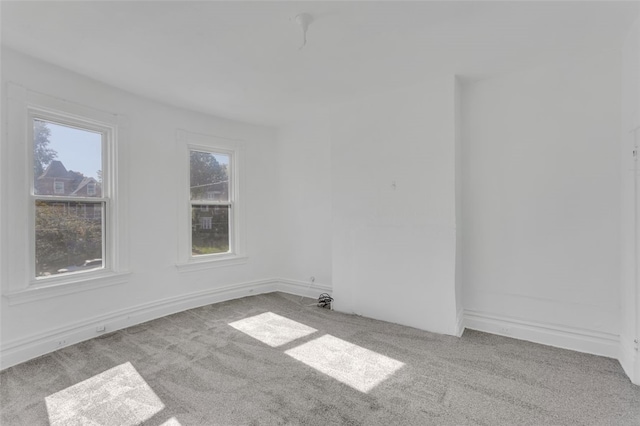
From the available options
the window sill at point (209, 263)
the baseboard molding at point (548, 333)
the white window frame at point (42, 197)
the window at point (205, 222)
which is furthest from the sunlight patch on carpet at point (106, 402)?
the baseboard molding at point (548, 333)

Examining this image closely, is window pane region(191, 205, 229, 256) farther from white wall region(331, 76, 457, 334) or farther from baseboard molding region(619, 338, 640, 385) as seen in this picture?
baseboard molding region(619, 338, 640, 385)

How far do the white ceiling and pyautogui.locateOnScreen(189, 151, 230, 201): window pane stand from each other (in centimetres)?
109

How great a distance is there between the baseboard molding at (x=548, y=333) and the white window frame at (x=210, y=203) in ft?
10.2

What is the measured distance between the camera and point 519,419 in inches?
71.4

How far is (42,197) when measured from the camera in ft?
9.00

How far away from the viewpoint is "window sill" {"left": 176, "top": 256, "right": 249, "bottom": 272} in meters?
3.91

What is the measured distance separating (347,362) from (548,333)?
6.16 feet

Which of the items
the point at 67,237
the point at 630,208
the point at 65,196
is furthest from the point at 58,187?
the point at 630,208

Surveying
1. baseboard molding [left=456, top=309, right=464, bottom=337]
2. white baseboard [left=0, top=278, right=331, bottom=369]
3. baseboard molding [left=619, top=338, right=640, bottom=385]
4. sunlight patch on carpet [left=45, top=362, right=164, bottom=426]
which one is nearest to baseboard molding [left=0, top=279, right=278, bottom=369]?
white baseboard [left=0, top=278, right=331, bottom=369]

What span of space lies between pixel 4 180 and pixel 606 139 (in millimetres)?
4994

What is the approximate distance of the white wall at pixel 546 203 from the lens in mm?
2574

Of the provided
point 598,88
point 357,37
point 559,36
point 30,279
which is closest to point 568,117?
point 598,88

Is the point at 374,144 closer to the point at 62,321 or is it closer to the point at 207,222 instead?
the point at 207,222

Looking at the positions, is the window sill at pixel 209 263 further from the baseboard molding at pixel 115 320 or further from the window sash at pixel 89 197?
Result: the window sash at pixel 89 197
